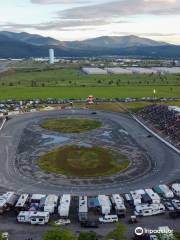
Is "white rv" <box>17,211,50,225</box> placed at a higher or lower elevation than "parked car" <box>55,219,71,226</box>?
higher

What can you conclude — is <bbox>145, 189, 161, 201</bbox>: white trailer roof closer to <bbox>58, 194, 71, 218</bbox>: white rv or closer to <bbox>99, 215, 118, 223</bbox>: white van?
<bbox>99, 215, 118, 223</bbox>: white van

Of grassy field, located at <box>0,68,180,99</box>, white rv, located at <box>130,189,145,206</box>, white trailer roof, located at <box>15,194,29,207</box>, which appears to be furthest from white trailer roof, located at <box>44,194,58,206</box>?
grassy field, located at <box>0,68,180,99</box>

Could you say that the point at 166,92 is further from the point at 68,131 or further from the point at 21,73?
the point at 21,73

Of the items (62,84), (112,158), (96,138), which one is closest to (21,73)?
(62,84)

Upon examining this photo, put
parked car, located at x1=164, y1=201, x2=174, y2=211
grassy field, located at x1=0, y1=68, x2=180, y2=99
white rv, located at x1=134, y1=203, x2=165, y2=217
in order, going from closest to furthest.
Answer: white rv, located at x1=134, y1=203, x2=165, y2=217 → parked car, located at x1=164, y1=201, x2=174, y2=211 → grassy field, located at x1=0, y1=68, x2=180, y2=99

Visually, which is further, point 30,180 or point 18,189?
point 30,180

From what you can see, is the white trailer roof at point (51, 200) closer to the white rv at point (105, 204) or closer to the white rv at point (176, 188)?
the white rv at point (105, 204)

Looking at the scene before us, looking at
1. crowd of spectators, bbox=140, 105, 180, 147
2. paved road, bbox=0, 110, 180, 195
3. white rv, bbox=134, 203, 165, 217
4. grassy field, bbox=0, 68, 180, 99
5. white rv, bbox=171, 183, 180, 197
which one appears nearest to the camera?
white rv, bbox=134, 203, 165, 217
